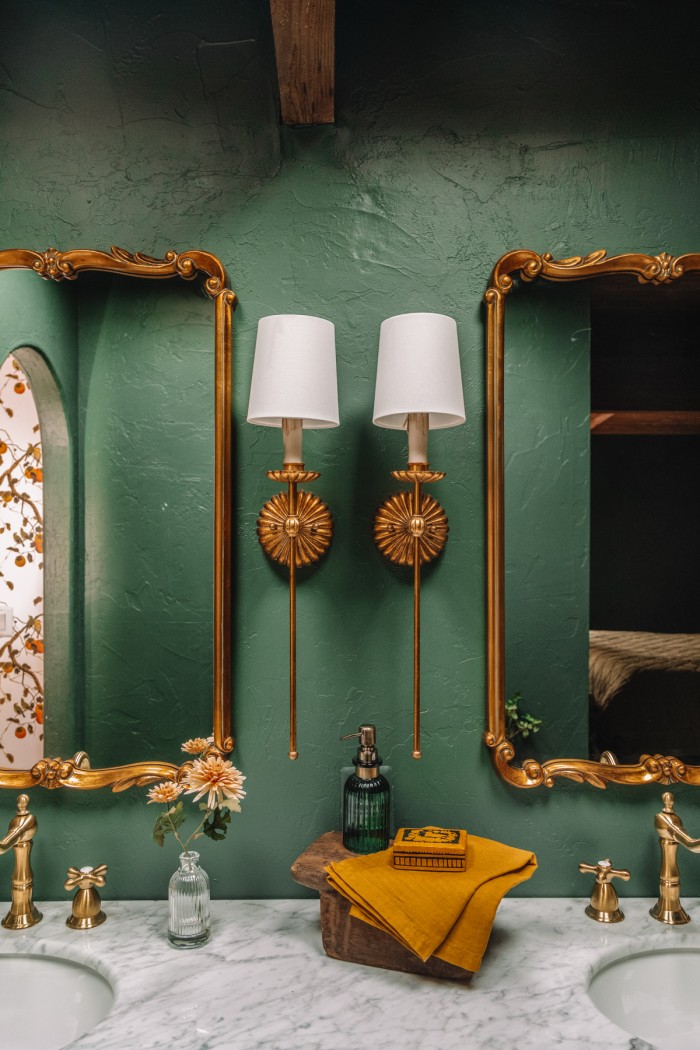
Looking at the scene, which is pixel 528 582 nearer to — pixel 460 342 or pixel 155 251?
pixel 460 342

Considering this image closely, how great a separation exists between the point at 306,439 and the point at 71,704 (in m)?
0.59

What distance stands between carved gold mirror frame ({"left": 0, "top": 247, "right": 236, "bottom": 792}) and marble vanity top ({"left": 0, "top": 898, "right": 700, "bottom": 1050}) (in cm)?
22

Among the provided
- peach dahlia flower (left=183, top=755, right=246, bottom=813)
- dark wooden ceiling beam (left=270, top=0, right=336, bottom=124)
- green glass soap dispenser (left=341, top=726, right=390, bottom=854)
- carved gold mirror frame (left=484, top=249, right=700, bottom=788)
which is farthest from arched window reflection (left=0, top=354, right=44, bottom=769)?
carved gold mirror frame (left=484, top=249, right=700, bottom=788)

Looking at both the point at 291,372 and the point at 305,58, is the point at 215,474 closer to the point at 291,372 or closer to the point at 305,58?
the point at 291,372

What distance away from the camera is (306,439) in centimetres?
124

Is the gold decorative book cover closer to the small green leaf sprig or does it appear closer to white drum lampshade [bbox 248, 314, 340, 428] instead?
the small green leaf sprig

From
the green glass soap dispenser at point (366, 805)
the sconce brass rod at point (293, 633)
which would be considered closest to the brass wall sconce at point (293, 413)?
the sconce brass rod at point (293, 633)

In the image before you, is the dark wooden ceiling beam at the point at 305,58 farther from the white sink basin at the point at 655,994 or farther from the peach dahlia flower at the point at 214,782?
the white sink basin at the point at 655,994

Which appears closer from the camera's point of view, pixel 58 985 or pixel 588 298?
pixel 58 985

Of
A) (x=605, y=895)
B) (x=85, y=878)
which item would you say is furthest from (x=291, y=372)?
(x=605, y=895)

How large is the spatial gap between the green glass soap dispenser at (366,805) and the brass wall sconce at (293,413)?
12 cm

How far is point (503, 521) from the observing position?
3.99 ft

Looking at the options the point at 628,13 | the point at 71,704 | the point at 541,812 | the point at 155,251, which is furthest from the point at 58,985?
the point at 628,13

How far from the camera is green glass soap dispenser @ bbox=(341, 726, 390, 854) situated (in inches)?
44.2
